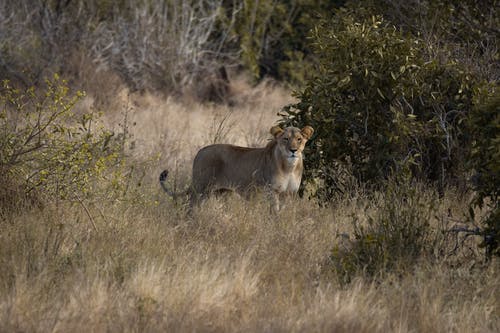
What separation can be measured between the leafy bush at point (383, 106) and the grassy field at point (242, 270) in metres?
0.47

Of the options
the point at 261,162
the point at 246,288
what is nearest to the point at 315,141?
the point at 261,162

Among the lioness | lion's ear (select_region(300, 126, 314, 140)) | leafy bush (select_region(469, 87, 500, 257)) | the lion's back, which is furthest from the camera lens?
the lion's back

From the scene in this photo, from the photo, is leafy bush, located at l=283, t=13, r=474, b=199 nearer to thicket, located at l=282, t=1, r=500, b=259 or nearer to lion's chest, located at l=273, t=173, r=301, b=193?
thicket, located at l=282, t=1, r=500, b=259

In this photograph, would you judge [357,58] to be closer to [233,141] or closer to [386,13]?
[386,13]

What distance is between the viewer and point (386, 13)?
10367mm

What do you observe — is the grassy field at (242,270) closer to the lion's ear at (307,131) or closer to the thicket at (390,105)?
the thicket at (390,105)

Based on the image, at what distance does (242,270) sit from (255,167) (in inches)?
119

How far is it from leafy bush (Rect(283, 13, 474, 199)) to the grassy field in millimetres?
467

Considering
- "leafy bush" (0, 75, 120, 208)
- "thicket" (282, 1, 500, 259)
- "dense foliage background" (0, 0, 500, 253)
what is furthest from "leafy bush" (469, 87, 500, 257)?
"leafy bush" (0, 75, 120, 208)

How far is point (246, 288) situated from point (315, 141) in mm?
3419

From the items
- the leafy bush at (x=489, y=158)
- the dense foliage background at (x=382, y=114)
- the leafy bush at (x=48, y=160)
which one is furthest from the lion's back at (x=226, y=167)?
the leafy bush at (x=489, y=158)

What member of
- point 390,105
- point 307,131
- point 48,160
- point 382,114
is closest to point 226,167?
point 307,131

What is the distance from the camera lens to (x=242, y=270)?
611 centimetres

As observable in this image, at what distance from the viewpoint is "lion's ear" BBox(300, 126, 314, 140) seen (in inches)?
334
